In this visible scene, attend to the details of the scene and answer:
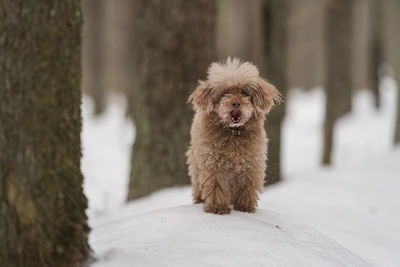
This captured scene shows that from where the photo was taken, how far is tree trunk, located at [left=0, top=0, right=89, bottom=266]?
2.45m

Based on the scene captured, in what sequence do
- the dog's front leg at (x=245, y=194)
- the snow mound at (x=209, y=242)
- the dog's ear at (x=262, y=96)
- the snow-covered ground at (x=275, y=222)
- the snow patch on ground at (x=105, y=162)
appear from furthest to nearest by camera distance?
the snow patch on ground at (x=105, y=162) < the dog's front leg at (x=245, y=194) < the dog's ear at (x=262, y=96) < the snow-covered ground at (x=275, y=222) < the snow mound at (x=209, y=242)

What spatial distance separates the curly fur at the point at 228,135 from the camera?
12.0 feet

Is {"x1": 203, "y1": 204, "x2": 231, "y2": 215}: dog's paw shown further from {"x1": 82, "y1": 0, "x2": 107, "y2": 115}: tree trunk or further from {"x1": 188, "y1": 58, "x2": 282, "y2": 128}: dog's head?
{"x1": 82, "y1": 0, "x2": 107, "y2": 115}: tree trunk

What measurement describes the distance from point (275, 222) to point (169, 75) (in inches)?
116

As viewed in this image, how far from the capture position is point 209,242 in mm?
2996

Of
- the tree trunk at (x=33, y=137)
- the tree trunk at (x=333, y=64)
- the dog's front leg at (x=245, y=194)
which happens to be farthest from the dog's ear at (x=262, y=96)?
the tree trunk at (x=333, y=64)

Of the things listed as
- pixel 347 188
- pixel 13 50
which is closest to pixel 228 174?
pixel 13 50

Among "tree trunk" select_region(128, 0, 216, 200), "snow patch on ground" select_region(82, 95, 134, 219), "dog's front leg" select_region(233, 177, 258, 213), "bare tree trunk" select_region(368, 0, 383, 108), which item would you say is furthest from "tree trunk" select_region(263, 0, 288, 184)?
"bare tree trunk" select_region(368, 0, 383, 108)

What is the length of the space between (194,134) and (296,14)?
56.1ft

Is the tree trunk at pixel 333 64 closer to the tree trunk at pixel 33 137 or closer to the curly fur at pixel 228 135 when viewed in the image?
the curly fur at pixel 228 135

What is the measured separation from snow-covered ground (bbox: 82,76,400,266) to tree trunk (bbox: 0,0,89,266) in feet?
1.49

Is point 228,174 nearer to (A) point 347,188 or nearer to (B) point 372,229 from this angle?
(B) point 372,229

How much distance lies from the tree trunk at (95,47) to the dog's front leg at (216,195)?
→ 15932mm

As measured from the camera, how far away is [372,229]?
5.45 metres
